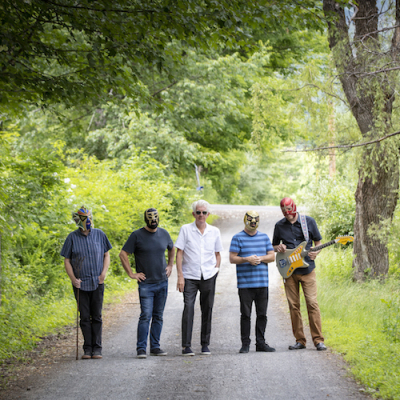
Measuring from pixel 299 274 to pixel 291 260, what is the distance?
238 millimetres

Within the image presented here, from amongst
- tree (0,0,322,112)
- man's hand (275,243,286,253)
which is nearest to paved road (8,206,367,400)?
man's hand (275,243,286,253)

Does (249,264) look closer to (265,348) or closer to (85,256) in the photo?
(265,348)

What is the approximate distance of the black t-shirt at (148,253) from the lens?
7133mm

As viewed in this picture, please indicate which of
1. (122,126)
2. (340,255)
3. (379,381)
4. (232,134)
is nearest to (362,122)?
(340,255)

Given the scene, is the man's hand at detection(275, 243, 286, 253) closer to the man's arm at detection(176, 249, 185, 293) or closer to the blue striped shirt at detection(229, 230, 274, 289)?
the blue striped shirt at detection(229, 230, 274, 289)

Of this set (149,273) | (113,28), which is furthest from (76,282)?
(113,28)

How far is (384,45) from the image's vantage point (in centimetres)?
1059

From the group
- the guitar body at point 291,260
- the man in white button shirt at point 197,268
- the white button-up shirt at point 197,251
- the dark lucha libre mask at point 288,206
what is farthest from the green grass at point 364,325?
the white button-up shirt at point 197,251

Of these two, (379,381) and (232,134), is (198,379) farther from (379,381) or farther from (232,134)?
(232,134)

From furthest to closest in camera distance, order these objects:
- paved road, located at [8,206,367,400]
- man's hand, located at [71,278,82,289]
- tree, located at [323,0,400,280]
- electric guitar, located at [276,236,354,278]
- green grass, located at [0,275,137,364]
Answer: tree, located at [323,0,400,280], green grass, located at [0,275,137,364], electric guitar, located at [276,236,354,278], man's hand, located at [71,278,82,289], paved road, located at [8,206,367,400]

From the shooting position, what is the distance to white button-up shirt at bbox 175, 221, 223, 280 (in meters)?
7.16

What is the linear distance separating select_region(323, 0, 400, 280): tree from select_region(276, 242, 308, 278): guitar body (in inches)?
145

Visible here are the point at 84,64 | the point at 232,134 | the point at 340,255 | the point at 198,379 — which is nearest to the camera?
the point at 198,379

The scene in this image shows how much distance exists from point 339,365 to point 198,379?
174 cm
